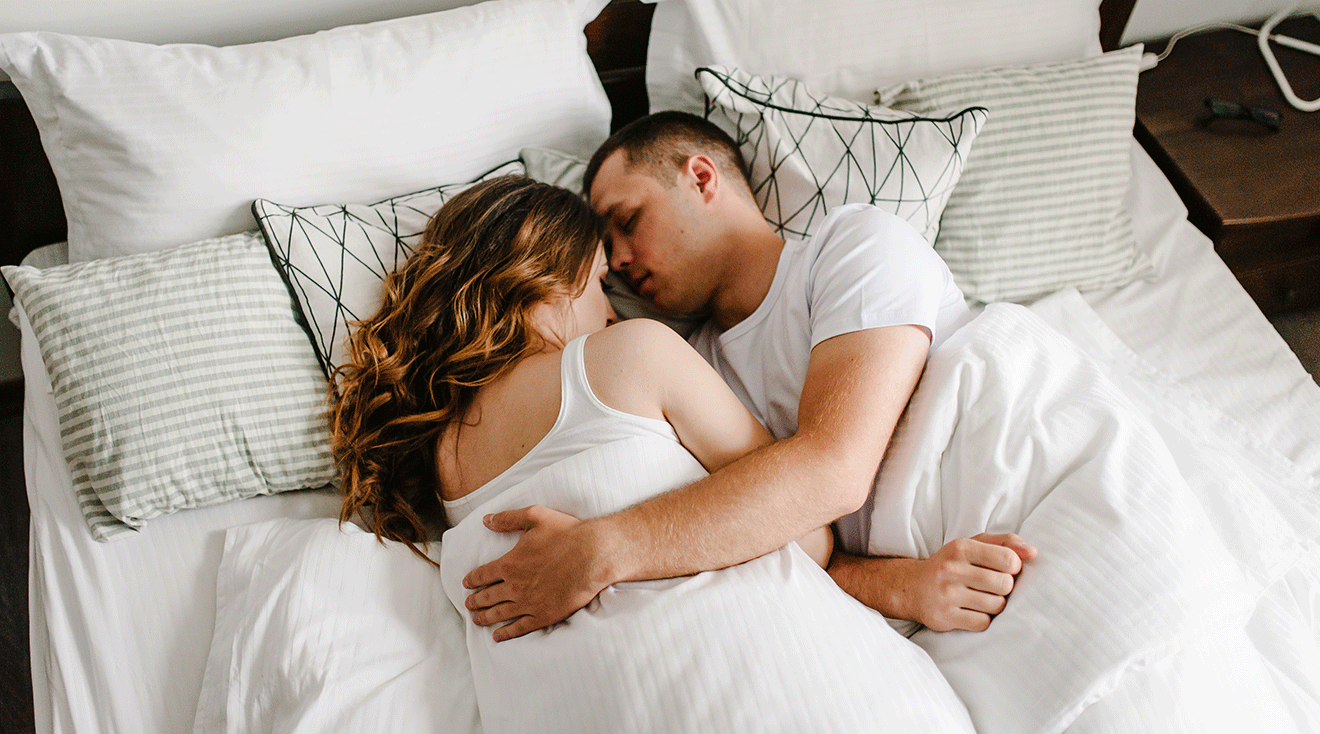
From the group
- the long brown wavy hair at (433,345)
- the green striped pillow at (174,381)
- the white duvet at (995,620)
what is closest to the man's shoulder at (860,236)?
the white duvet at (995,620)

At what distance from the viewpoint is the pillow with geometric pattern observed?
118 cm

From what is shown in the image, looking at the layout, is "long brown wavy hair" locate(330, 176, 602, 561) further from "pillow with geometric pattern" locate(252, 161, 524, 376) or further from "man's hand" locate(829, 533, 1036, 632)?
"man's hand" locate(829, 533, 1036, 632)

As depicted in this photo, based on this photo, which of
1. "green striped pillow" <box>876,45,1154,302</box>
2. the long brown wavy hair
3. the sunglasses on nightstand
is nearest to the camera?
the long brown wavy hair

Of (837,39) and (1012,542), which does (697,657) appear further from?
(837,39)

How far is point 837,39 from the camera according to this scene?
154 cm

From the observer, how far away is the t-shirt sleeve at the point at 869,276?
3.53 feet

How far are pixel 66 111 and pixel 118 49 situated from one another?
125mm

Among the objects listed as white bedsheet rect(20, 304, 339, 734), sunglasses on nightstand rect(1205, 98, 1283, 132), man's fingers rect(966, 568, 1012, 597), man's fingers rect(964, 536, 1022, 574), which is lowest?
white bedsheet rect(20, 304, 339, 734)

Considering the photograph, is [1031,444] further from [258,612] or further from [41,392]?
[41,392]

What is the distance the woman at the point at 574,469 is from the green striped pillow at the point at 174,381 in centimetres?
9

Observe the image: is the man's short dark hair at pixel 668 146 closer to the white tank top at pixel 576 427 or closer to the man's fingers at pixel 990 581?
the white tank top at pixel 576 427

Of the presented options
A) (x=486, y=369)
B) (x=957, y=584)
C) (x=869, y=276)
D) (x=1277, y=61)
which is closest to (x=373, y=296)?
(x=486, y=369)

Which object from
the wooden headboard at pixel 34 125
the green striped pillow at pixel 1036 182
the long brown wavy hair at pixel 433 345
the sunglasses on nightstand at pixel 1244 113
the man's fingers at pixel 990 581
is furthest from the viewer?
the sunglasses on nightstand at pixel 1244 113

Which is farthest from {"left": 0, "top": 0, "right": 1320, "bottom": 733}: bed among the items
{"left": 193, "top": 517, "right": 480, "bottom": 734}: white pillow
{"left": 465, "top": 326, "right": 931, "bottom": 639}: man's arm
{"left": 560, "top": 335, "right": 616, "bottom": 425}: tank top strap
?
{"left": 560, "top": 335, "right": 616, "bottom": 425}: tank top strap
